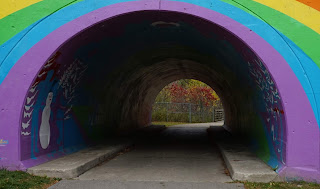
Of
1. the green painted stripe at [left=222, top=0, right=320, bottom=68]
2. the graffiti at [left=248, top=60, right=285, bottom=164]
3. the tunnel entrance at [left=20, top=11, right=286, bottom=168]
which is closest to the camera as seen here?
the green painted stripe at [left=222, top=0, right=320, bottom=68]

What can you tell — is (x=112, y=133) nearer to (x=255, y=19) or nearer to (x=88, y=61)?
(x=88, y=61)

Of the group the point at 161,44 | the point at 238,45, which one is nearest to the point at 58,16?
the point at 238,45

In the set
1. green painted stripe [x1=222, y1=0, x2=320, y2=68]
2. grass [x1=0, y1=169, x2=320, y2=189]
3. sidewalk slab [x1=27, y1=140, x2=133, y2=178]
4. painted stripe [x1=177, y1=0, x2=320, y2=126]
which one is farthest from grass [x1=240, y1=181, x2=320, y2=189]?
sidewalk slab [x1=27, y1=140, x2=133, y2=178]

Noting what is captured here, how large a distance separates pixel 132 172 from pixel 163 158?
2375 millimetres

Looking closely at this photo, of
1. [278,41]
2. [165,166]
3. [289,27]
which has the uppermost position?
[289,27]

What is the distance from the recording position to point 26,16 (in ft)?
26.1

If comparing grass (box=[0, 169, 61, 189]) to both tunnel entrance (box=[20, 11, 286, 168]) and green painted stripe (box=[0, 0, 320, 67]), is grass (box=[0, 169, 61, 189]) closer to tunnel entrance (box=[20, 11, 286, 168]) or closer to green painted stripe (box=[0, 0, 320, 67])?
tunnel entrance (box=[20, 11, 286, 168])

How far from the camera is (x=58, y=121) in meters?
9.60

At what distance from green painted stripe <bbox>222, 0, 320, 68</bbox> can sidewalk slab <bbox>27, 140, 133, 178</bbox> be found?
4985mm

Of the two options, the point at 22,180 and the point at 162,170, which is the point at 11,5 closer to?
the point at 22,180

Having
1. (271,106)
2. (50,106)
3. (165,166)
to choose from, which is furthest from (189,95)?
(271,106)

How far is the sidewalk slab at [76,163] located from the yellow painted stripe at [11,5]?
3584 millimetres

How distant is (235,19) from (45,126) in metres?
5.25

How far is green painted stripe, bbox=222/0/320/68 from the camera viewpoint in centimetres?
723
